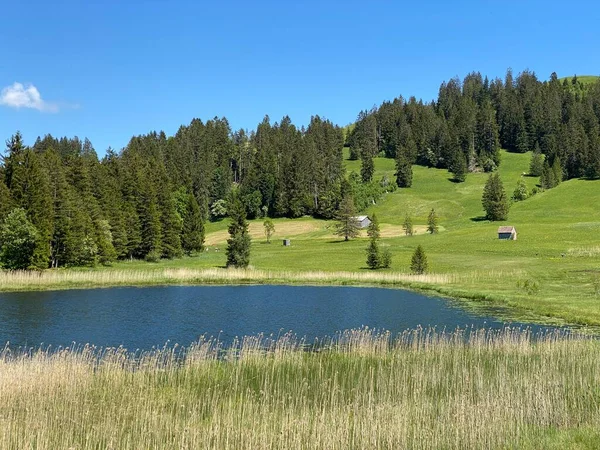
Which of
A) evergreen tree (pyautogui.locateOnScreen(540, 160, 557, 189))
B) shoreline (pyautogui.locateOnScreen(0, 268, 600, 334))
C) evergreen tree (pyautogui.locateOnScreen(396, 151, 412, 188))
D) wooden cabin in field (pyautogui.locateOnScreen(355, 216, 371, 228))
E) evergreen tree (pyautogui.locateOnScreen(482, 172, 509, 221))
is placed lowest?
shoreline (pyautogui.locateOnScreen(0, 268, 600, 334))

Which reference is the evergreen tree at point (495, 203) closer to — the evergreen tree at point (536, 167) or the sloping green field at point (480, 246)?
the sloping green field at point (480, 246)

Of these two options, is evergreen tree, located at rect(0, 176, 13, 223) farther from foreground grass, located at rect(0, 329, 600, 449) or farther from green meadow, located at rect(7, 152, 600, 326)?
foreground grass, located at rect(0, 329, 600, 449)

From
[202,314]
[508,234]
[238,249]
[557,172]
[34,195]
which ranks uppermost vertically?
[557,172]

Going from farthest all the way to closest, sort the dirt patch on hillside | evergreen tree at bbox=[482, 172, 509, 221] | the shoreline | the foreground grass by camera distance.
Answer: the dirt patch on hillside → evergreen tree at bbox=[482, 172, 509, 221] → the shoreline → the foreground grass

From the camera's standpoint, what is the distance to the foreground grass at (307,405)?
41.5 feet

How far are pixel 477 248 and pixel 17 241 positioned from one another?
69771mm

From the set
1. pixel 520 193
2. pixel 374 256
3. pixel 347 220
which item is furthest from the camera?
pixel 520 193

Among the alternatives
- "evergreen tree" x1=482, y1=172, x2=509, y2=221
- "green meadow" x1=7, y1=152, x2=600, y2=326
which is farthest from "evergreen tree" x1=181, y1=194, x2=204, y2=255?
"evergreen tree" x1=482, y1=172, x2=509, y2=221

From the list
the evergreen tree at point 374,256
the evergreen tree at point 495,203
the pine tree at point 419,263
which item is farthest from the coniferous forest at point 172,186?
the evergreen tree at point 495,203

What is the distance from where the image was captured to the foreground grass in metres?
12.7

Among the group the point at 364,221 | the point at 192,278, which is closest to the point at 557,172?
the point at 364,221

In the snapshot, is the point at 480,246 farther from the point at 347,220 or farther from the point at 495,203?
the point at 495,203

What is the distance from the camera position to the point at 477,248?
9138 centimetres

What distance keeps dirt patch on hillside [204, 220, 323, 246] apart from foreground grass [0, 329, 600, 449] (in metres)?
105
